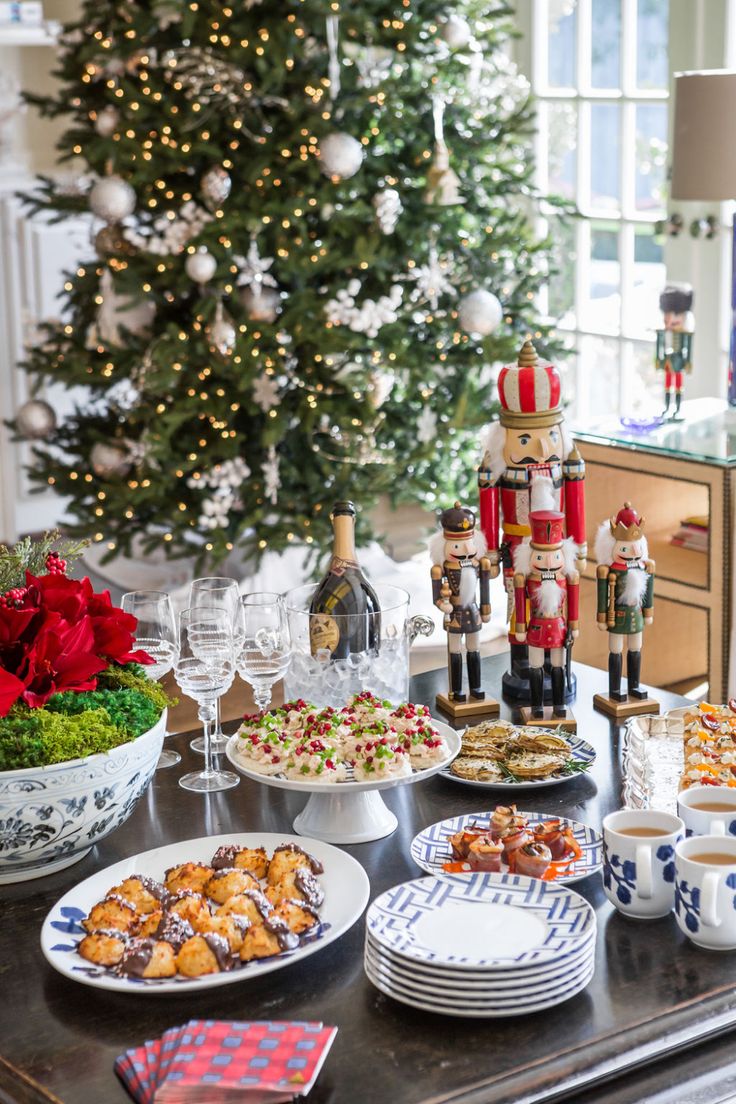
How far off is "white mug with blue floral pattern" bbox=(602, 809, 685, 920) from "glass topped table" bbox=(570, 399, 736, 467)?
5.54 feet

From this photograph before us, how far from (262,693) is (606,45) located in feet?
10.4

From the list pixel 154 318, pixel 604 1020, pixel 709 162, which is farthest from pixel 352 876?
pixel 154 318

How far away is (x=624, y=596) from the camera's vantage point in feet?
5.59

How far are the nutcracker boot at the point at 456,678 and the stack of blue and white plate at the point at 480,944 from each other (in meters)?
0.56

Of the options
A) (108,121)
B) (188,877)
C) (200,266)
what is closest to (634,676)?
(188,877)

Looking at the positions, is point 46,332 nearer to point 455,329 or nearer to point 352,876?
point 455,329

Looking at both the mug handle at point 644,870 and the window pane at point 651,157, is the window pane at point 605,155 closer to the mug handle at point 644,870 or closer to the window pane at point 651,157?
the window pane at point 651,157

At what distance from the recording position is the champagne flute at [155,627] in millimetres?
1608

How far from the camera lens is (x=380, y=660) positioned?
161cm

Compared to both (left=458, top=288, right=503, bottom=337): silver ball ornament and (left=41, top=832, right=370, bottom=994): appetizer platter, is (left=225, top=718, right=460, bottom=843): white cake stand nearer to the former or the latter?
(left=41, top=832, right=370, bottom=994): appetizer platter

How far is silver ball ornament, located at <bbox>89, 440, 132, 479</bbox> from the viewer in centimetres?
361

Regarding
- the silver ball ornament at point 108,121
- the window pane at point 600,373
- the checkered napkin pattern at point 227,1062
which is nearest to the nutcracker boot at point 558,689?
the checkered napkin pattern at point 227,1062

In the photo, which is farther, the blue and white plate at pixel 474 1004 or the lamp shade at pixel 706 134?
the lamp shade at pixel 706 134

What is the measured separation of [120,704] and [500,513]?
634mm
